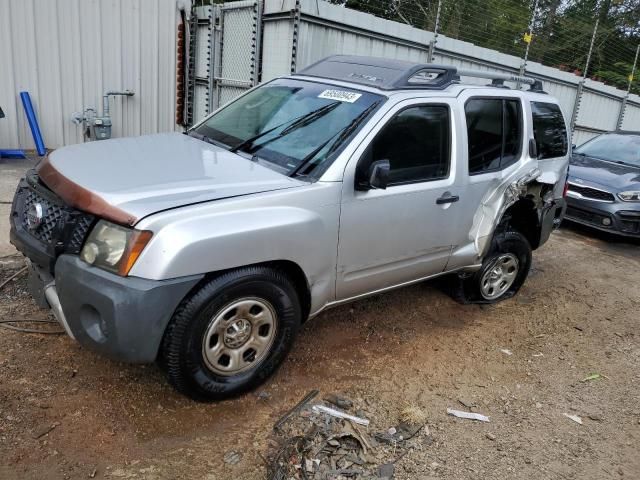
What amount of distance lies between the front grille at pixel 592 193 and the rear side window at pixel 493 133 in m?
4.00

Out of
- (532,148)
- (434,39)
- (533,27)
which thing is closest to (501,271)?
(532,148)

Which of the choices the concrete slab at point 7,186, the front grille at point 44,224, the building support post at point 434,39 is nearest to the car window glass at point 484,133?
the front grille at point 44,224

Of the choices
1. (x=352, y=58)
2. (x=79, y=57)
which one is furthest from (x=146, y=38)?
(x=352, y=58)

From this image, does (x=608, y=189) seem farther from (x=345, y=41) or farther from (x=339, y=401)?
(x=339, y=401)

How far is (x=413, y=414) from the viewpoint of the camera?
3293 mm

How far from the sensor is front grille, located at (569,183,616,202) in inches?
307

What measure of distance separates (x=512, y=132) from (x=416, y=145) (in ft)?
4.05

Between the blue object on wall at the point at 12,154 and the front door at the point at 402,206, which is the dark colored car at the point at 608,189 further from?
the blue object on wall at the point at 12,154

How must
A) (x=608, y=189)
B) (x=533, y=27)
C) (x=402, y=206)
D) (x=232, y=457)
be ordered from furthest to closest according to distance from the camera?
1. (x=533, y=27)
2. (x=608, y=189)
3. (x=402, y=206)
4. (x=232, y=457)

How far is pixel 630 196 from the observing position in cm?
768

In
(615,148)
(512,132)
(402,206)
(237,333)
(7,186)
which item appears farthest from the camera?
(615,148)

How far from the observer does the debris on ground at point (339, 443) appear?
2.75 meters

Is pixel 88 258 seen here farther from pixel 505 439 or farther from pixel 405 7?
pixel 405 7

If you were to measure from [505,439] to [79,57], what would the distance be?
827cm
